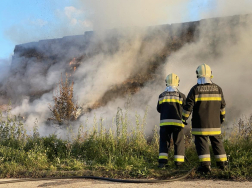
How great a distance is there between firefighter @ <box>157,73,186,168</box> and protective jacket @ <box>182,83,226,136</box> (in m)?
0.32

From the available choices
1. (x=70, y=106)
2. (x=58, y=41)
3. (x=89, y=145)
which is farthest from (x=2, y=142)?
(x=58, y=41)

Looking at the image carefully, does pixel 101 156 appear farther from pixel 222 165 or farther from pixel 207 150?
pixel 222 165

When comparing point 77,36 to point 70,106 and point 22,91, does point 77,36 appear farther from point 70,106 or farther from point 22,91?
point 70,106

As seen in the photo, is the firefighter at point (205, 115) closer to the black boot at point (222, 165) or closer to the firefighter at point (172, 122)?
the black boot at point (222, 165)

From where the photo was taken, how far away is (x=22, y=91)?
77.7 ft

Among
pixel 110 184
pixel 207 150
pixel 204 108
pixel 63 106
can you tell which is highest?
pixel 63 106

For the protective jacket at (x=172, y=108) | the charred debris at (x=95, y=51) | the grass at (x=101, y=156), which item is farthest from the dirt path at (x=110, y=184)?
the charred debris at (x=95, y=51)

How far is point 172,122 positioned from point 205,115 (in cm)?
56

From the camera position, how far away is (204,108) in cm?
351

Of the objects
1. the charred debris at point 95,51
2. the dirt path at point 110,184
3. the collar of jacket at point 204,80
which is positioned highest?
the charred debris at point 95,51

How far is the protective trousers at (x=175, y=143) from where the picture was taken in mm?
3693

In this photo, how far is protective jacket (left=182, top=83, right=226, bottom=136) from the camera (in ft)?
11.4

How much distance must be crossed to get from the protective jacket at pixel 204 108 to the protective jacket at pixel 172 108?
0.29 m

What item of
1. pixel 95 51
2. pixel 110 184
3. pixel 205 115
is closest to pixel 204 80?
pixel 205 115
